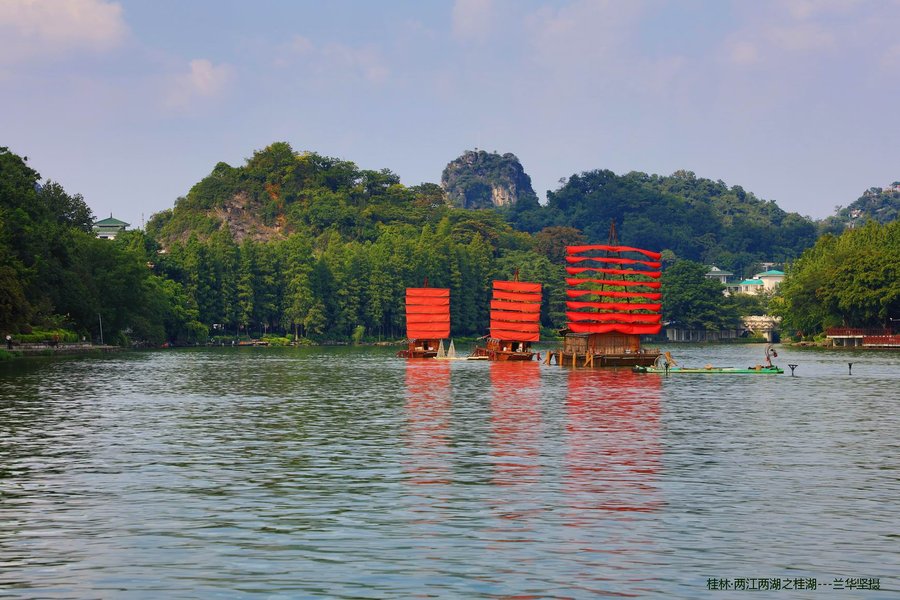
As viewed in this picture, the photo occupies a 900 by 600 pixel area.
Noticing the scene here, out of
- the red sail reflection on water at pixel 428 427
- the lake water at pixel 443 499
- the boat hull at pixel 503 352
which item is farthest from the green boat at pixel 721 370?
the lake water at pixel 443 499

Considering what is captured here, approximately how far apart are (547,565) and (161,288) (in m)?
154

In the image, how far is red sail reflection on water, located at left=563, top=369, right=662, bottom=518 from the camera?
30125 mm

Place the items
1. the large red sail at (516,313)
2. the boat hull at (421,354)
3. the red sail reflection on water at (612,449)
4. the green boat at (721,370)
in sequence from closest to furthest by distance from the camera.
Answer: the red sail reflection on water at (612,449), the green boat at (721,370), the large red sail at (516,313), the boat hull at (421,354)

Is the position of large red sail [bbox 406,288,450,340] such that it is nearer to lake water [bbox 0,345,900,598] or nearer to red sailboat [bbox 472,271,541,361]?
red sailboat [bbox 472,271,541,361]

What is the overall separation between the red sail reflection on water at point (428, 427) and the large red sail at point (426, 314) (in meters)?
44.5

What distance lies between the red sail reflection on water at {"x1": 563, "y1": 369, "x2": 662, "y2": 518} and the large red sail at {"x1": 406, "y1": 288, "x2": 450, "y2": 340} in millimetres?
Answer: 66029

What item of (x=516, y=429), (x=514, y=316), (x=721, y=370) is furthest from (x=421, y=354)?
(x=516, y=429)

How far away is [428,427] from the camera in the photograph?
49531 millimetres

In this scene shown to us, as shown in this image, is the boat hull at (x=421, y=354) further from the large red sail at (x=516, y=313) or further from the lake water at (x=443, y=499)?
the lake water at (x=443, y=499)

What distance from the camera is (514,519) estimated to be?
2706 centimetres

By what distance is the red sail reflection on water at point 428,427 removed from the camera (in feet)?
115

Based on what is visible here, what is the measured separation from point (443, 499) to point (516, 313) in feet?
349

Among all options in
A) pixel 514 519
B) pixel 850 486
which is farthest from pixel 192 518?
pixel 850 486

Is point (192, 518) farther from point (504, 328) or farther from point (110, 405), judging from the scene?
point (504, 328)
